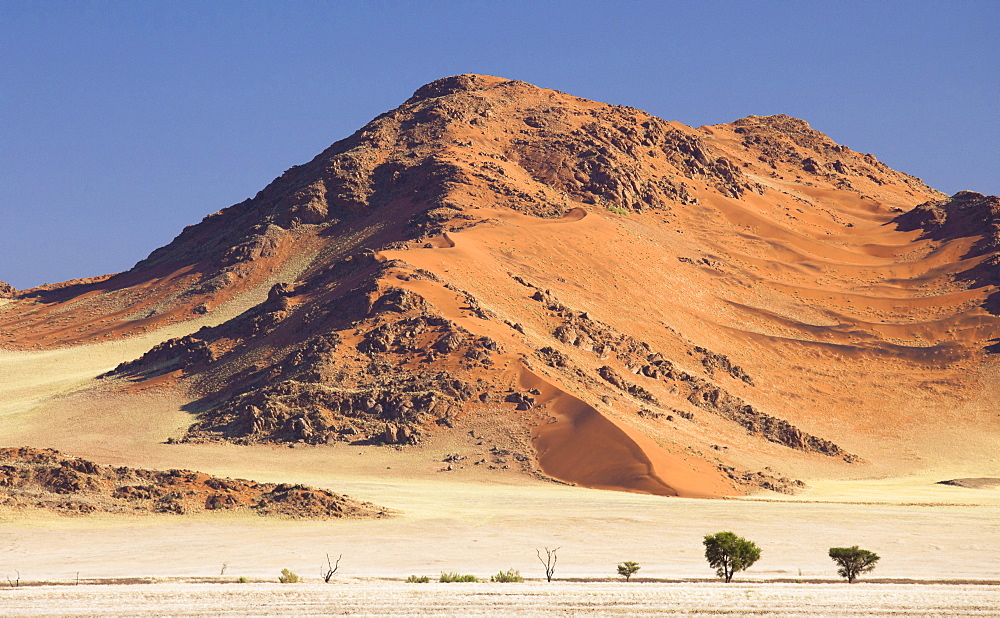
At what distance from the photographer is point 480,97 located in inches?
4884

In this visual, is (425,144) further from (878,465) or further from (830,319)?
(878,465)

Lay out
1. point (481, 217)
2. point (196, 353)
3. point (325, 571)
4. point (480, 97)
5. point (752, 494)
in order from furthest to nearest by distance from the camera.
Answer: point (480, 97), point (481, 217), point (196, 353), point (752, 494), point (325, 571)

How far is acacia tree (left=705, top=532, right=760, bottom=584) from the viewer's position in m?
30.7

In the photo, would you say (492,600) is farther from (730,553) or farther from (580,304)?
(580,304)

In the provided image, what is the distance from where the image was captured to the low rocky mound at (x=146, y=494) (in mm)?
41469

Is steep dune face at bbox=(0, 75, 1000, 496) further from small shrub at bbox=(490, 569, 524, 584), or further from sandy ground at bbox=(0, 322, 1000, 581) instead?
small shrub at bbox=(490, 569, 524, 584)

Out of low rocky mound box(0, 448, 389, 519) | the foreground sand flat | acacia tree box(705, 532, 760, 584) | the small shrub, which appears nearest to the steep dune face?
low rocky mound box(0, 448, 389, 519)

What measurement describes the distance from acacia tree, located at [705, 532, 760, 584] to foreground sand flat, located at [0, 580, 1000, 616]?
1.70 metres

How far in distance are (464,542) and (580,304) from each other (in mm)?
42119

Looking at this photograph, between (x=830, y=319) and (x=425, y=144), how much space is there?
4257 cm

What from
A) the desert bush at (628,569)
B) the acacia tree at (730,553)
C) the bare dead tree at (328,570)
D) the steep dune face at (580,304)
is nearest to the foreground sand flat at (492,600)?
the bare dead tree at (328,570)

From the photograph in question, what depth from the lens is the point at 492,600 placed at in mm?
26812

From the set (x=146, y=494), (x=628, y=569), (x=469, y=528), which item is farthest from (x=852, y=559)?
(x=146, y=494)

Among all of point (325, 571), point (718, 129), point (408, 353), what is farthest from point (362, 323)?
point (718, 129)
